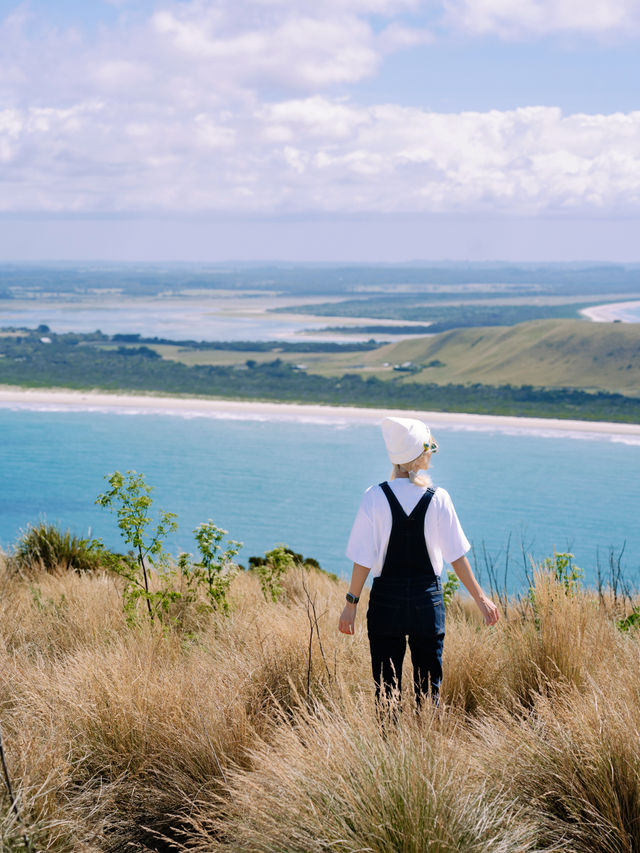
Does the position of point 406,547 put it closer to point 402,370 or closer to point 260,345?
point 402,370

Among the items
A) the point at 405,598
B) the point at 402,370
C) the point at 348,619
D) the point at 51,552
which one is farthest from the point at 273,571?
the point at 402,370

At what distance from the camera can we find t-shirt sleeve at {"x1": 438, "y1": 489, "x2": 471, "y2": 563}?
3.77m

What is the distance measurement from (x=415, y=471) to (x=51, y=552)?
6.12 m

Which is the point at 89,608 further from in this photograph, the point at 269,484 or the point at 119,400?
the point at 119,400

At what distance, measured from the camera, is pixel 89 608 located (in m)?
6.03

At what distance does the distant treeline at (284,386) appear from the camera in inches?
2566

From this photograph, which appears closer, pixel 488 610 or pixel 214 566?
pixel 488 610

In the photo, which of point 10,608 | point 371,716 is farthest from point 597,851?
point 10,608

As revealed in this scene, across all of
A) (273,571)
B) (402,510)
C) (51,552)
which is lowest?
(51,552)

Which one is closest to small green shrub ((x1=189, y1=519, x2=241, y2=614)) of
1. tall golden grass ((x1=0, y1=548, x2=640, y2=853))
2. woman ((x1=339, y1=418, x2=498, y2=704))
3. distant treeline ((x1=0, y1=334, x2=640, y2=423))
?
tall golden grass ((x1=0, y1=548, x2=640, y2=853))

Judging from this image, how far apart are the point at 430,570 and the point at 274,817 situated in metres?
1.26

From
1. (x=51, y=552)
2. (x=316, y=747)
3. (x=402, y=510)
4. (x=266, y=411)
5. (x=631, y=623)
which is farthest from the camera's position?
(x=266, y=411)

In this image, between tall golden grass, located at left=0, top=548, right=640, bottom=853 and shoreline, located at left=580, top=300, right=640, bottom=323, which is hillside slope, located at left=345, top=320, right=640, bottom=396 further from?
tall golden grass, located at left=0, top=548, right=640, bottom=853

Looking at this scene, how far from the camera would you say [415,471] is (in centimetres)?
382
